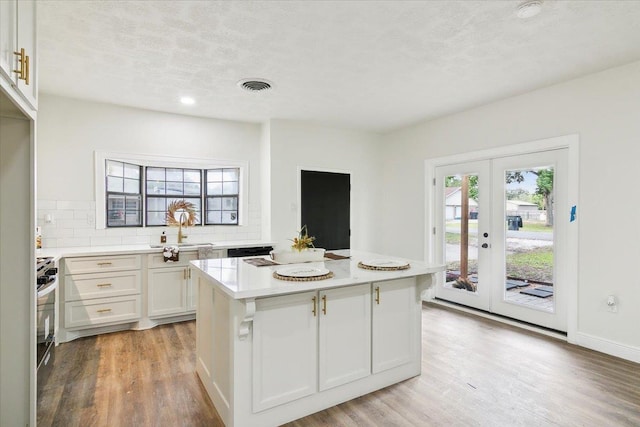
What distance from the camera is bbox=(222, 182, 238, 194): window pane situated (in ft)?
16.5

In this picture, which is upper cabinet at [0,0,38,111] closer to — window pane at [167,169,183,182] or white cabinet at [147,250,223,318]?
white cabinet at [147,250,223,318]

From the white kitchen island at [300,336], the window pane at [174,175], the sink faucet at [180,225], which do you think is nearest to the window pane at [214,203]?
the sink faucet at [180,225]

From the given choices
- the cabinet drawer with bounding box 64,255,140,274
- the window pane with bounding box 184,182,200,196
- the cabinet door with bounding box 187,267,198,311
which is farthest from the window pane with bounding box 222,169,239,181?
the cabinet drawer with bounding box 64,255,140,274

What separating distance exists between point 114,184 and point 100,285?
4.34 ft

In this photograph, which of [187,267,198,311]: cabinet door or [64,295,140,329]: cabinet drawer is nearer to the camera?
[64,295,140,329]: cabinet drawer

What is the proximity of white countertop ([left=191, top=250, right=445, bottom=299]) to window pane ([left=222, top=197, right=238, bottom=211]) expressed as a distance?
2.39m

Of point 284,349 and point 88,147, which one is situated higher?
point 88,147

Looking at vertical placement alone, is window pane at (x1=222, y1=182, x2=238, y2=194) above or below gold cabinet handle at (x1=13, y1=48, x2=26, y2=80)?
below

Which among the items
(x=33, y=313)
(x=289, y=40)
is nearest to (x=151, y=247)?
(x=33, y=313)

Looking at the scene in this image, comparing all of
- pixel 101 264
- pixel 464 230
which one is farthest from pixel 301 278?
pixel 464 230

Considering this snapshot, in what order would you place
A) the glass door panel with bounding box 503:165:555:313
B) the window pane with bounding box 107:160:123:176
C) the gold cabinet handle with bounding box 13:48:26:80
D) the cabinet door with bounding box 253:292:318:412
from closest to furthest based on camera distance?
the gold cabinet handle with bounding box 13:48:26:80 < the cabinet door with bounding box 253:292:318:412 < the glass door panel with bounding box 503:165:555:313 < the window pane with bounding box 107:160:123:176

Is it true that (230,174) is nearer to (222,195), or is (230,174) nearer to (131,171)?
(222,195)

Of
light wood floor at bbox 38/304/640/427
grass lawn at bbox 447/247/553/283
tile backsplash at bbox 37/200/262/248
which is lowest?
light wood floor at bbox 38/304/640/427

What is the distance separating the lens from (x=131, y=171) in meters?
4.42
